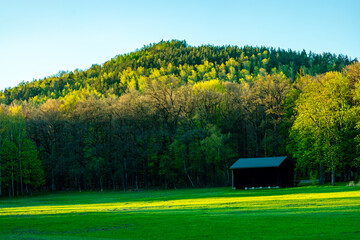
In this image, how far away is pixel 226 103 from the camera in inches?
3157

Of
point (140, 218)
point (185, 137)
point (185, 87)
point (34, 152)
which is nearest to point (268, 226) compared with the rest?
point (140, 218)

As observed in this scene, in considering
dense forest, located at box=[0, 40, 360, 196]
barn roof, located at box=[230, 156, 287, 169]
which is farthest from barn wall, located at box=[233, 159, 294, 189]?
dense forest, located at box=[0, 40, 360, 196]

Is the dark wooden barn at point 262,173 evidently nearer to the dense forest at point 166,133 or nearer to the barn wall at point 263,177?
the barn wall at point 263,177

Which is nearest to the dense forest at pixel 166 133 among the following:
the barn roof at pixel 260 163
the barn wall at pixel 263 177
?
the barn wall at pixel 263 177

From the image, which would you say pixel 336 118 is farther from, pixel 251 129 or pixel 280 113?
pixel 251 129

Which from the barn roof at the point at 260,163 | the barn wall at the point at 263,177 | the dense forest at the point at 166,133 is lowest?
the barn wall at the point at 263,177

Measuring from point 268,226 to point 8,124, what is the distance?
69975 millimetres

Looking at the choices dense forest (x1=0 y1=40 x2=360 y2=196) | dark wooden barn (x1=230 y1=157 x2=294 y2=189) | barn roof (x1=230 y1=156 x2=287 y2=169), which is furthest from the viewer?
dense forest (x1=0 y1=40 x2=360 y2=196)

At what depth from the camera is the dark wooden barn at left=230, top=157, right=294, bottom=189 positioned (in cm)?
5894

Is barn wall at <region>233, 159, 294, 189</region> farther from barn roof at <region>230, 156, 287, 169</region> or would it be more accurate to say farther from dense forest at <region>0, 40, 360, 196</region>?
dense forest at <region>0, 40, 360, 196</region>

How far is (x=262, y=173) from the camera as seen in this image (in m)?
60.1

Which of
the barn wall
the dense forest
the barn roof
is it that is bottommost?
the barn wall

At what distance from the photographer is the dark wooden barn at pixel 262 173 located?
58938mm

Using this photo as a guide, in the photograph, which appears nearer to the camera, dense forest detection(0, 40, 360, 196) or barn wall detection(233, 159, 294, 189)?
barn wall detection(233, 159, 294, 189)
